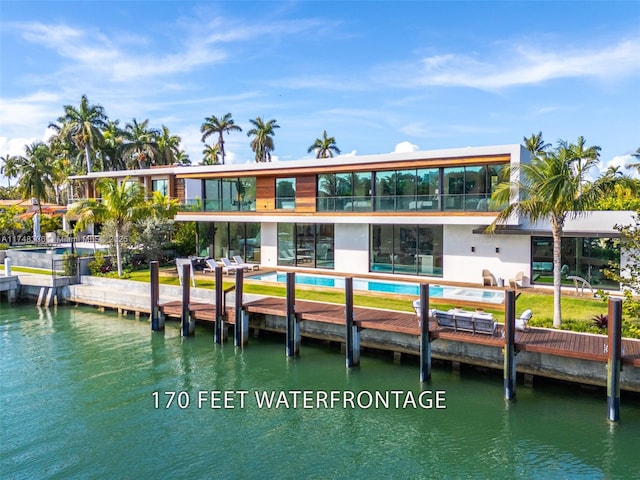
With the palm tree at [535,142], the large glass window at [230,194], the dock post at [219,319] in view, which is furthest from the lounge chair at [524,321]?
the palm tree at [535,142]

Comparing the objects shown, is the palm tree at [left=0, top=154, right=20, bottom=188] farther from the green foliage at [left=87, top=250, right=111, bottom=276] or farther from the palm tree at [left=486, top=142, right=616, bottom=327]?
the palm tree at [left=486, top=142, right=616, bottom=327]

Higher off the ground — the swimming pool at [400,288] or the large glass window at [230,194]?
the large glass window at [230,194]

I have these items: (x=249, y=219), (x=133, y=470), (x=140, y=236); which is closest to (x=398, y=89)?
(x=249, y=219)

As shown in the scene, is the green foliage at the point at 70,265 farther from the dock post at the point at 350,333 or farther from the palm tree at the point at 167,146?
the palm tree at the point at 167,146

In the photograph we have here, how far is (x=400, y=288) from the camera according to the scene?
72.3 ft

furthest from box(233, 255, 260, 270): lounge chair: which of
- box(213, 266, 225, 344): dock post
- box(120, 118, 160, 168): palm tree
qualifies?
box(120, 118, 160, 168): palm tree

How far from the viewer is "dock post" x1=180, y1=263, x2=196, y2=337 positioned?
1895 cm

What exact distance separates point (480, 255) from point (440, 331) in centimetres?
1022

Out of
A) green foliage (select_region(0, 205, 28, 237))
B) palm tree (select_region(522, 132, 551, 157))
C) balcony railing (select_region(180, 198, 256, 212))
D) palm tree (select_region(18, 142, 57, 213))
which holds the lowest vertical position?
green foliage (select_region(0, 205, 28, 237))

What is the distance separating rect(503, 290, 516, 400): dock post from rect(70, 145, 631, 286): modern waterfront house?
241 inches

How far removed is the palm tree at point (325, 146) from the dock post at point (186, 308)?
163 feet

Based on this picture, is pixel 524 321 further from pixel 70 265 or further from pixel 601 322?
pixel 70 265

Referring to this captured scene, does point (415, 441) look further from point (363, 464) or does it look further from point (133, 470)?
point (133, 470)

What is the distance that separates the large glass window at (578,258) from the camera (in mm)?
20781
